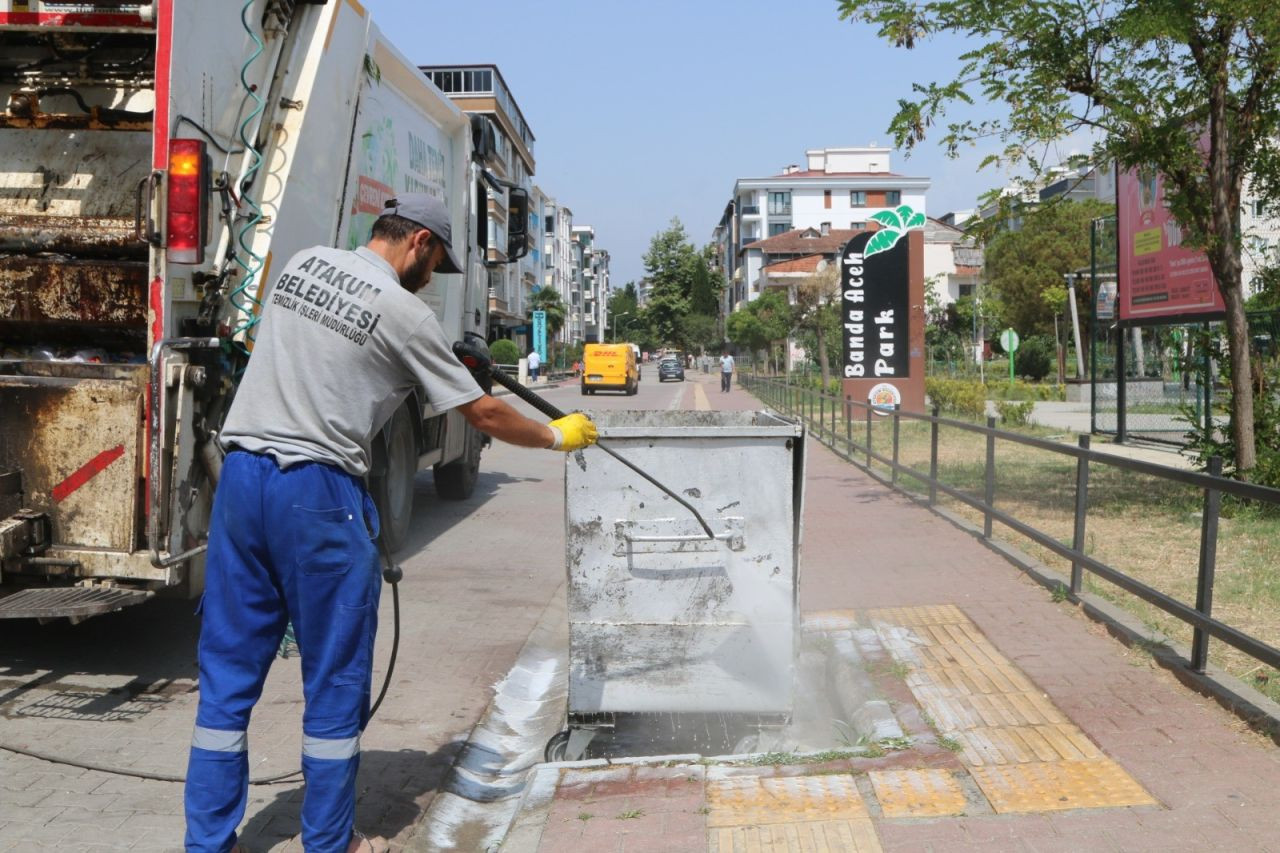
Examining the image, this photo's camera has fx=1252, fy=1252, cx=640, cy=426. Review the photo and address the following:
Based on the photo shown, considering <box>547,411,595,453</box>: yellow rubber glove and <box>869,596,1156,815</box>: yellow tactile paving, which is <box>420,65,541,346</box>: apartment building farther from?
<box>547,411,595,453</box>: yellow rubber glove

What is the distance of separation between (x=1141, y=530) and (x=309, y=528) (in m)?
7.67

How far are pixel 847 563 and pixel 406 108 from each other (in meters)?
4.63

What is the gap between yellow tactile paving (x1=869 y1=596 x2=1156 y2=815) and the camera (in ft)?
13.1

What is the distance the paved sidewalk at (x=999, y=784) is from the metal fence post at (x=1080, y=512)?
1.19m

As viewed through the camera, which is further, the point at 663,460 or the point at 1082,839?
the point at 663,460

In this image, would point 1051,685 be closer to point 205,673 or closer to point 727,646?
point 727,646

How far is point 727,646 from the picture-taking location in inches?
187

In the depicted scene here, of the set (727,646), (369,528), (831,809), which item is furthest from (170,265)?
(831,809)

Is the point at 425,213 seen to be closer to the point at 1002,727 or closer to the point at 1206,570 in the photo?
the point at 1002,727

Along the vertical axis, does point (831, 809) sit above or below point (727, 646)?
below

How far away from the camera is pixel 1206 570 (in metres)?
5.40

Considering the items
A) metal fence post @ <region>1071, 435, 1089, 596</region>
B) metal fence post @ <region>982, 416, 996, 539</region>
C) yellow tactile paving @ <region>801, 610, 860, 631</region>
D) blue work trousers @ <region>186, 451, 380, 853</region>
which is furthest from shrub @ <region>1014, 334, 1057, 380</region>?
blue work trousers @ <region>186, 451, 380, 853</region>

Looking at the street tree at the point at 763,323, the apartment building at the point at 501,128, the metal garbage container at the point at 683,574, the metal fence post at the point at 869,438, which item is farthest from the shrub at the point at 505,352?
the metal garbage container at the point at 683,574

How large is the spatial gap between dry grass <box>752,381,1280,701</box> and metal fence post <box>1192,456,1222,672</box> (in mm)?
302
